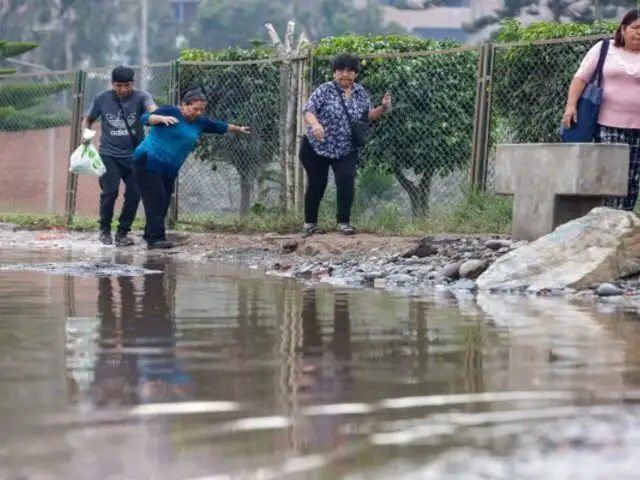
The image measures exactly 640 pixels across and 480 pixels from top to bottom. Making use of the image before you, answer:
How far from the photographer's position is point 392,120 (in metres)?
15.9

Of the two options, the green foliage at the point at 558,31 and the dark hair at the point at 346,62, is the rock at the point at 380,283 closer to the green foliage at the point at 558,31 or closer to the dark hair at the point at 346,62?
the dark hair at the point at 346,62

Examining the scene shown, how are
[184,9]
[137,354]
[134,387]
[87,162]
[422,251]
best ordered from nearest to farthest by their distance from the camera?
[134,387]
[137,354]
[422,251]
[87,162]
[184,9]

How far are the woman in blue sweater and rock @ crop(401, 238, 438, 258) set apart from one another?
9.29ft

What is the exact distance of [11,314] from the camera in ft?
25.7

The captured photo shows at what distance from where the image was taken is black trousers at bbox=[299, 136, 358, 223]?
14172 millimetres

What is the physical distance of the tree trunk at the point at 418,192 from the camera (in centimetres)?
1566

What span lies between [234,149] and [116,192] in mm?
2333

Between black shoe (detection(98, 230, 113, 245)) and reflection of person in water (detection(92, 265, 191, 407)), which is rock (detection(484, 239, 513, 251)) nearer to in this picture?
reflection of person in water (detection(92, 265, 191, 407))

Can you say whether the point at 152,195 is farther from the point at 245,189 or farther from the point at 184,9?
the point at 184,9

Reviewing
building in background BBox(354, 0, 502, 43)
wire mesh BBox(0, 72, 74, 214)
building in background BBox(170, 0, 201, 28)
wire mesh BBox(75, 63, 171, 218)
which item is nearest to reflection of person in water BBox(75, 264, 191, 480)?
wire mesh BBox(75, 63, 171, 218)

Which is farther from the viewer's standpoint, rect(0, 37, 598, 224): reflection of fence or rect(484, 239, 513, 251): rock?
→ rect(0, 37, 598, 224): reflection of fence

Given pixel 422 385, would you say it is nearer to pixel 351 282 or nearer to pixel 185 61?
pixel 351 282

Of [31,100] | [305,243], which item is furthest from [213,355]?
[31,100]

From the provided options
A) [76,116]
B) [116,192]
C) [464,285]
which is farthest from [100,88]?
[464,285]
